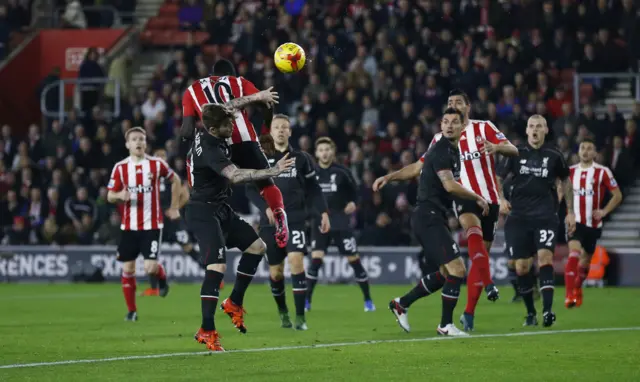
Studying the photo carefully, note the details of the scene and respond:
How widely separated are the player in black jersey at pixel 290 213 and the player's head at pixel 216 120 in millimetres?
2036

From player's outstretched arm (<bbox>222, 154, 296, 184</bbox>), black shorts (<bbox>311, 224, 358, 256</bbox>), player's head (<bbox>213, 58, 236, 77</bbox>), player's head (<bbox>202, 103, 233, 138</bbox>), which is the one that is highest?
player's head (<bbox>213, 58, 236, 77</bbox>)

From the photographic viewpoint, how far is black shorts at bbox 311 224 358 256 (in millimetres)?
19150

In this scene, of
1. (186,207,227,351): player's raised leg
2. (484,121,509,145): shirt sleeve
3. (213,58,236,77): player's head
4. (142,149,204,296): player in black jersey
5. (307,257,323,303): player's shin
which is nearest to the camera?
(186,207,227,351): player's raised leg

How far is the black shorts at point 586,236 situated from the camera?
19.2m

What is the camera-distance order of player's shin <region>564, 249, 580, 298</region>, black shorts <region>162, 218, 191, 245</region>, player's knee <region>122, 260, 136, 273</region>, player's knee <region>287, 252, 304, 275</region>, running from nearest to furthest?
player's knee <region>287, 252, 304, 275</region> < player's knee <region>122, 260, 136, 273</region> < player's shin <region>564, 249, 580, 298</region> < black shorts <region>162, 218, 191, 245</region>

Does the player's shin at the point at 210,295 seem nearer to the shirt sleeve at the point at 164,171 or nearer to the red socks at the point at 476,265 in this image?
the red socks at the point at 476,265

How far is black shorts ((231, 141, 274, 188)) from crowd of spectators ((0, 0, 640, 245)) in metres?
11.8

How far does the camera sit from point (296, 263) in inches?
595

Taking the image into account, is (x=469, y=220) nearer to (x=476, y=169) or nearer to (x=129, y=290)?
(x=476, y=169)

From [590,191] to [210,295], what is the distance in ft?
28.9

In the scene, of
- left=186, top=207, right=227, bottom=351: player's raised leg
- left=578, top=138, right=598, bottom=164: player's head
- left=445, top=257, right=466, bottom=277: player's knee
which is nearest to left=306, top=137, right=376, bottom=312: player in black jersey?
left=578, top=138, right=598, bottom=164: player's head

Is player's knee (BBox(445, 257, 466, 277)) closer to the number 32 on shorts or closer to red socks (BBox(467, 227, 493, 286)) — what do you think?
red socks (BBox(467, 227, 493, 286))

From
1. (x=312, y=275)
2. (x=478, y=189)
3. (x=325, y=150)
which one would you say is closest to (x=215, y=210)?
(x=478, y=189)

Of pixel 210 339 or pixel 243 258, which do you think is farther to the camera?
pixel 243 258
